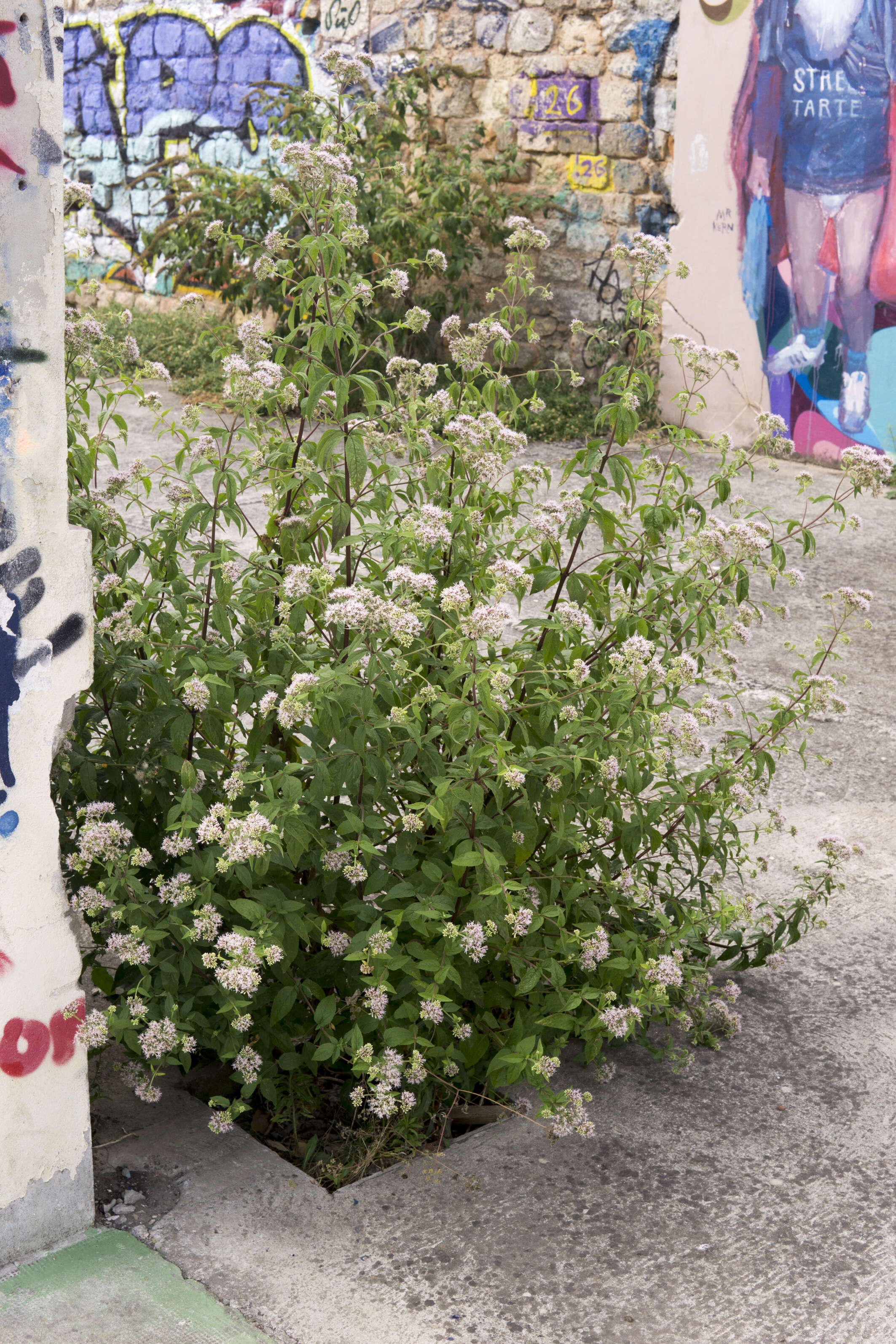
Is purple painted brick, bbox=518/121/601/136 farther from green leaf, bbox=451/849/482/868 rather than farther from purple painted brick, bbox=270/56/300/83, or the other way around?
green leaf, bbox=451/849/482/868

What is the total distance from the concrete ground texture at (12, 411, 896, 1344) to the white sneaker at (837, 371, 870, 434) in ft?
17.1

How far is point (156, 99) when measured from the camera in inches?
468

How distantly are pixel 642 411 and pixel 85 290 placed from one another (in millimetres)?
5451

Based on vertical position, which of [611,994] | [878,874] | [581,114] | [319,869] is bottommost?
[878,874]

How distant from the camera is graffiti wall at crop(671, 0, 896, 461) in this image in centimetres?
741

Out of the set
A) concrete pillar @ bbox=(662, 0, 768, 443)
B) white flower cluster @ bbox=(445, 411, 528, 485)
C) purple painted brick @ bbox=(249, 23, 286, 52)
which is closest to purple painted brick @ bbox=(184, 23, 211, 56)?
purple painted brick @ bbox=(249, 23, 286, 52)

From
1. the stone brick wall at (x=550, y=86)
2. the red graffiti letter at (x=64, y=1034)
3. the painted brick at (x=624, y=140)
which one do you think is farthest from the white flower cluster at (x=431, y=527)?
the painted brick at (x=624, y=140)

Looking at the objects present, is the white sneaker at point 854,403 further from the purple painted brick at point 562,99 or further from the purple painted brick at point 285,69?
the purple painted brick at point 285,69

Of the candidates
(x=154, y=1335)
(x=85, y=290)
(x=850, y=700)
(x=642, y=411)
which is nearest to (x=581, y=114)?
(x=642, y=411)

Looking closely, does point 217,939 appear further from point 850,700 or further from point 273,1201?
point 850,700

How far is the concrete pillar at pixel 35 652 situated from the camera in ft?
6.43

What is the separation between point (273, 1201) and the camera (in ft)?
7.94

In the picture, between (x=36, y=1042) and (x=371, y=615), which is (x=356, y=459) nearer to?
(x=371, y=615)

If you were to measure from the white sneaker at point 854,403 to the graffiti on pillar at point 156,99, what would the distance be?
16.8ft
